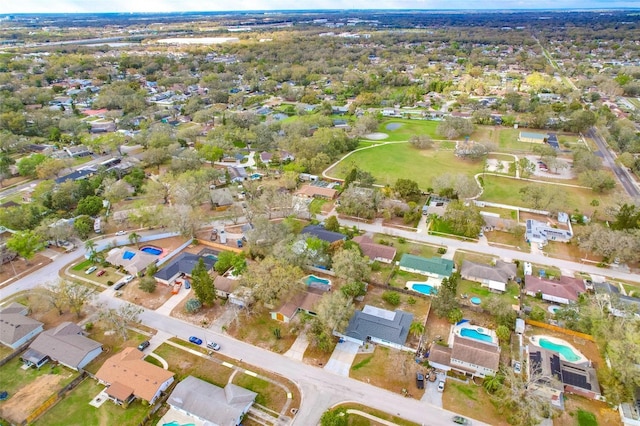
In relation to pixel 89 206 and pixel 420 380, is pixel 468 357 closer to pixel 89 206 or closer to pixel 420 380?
pixel 420 380

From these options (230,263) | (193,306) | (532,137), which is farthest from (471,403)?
(532,137)

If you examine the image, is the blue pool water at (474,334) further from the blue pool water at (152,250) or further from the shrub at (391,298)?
the blue pool water at (152,250)

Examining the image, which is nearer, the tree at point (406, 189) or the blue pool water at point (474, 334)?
the blue pool water at point (474, 334)

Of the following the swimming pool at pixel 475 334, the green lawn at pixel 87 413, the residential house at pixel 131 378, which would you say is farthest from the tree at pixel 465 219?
the green lawn at pixel 87 413

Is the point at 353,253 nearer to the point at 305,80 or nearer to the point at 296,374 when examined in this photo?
the point at 296,374

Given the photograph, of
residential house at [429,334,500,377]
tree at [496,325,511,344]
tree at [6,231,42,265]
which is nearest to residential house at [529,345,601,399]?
tree at [496,325,511,344]

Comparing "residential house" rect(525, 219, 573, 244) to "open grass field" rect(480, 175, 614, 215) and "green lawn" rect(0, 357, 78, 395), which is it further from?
"green lawn" rect(0, 357, 78, 395)
